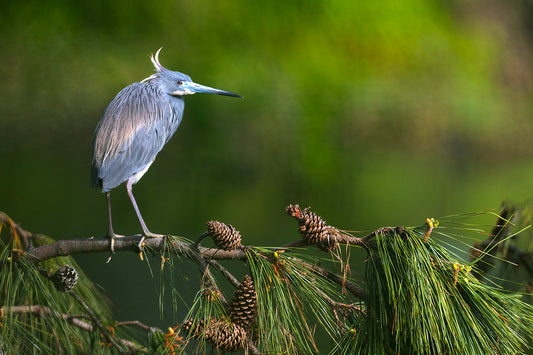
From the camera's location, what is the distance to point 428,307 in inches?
19.8

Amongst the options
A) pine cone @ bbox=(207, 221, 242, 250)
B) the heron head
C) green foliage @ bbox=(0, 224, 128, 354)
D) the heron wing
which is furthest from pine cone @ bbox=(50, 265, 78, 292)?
the heron head

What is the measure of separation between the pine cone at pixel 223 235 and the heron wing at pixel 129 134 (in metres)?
0.32

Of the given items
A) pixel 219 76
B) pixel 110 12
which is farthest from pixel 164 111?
pixel 110 12

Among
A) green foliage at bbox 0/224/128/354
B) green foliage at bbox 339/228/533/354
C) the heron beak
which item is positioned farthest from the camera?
the heron beak

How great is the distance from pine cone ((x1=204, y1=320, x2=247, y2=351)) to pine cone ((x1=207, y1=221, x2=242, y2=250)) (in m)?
0.09

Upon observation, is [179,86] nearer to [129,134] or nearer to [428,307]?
[129,134]

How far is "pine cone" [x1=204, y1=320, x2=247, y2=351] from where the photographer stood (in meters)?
0.52

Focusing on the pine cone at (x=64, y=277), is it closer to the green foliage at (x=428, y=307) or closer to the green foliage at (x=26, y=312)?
the green foliage at (x=26, y=312)

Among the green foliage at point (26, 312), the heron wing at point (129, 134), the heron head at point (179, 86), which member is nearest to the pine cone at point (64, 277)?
the green foliage at point (26, 312)

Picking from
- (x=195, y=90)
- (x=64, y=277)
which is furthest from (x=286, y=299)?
(x=195, y=90)

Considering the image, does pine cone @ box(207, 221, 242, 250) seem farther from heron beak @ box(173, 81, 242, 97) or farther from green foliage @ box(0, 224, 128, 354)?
heron beak @ box(173, 81, 242, 97)

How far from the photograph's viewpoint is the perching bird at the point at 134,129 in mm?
786

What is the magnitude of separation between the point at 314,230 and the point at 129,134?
1.37 feet

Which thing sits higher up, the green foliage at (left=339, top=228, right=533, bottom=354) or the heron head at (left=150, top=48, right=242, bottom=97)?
the heron head at (left=150, top=48, right=242, bottom=97)
